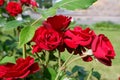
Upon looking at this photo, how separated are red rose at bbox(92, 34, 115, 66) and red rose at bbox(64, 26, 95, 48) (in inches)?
1.4

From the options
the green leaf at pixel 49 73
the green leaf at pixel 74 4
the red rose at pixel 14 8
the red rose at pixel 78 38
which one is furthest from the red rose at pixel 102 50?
the red rose at pixel 14 8

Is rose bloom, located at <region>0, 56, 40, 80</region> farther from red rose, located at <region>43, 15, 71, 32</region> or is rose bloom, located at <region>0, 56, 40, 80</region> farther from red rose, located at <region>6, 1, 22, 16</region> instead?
red rose, located at <region>6, 1, 22, 16</region>

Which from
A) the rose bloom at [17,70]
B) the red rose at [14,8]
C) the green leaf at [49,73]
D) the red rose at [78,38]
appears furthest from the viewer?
the red rose at [14,8]

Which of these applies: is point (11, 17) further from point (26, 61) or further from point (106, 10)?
point (106, 10)

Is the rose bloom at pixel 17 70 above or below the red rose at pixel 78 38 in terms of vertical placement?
below

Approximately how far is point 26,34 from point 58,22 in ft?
0.42

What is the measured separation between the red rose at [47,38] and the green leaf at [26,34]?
0.03 metres

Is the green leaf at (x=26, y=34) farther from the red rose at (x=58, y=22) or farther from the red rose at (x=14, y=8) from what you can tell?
the red rose at (x=14, y=8)

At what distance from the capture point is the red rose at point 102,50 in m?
1.62

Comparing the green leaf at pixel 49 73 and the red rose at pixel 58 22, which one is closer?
the red rose at pixel 58 22

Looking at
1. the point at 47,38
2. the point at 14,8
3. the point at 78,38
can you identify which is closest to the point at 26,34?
the point at 47,38

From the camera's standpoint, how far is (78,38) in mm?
1681

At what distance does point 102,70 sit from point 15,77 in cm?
539

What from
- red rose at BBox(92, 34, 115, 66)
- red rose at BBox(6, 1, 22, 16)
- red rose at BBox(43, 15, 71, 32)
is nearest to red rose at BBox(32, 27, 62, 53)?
red rose at BBox(43, 15, 71, 32)
